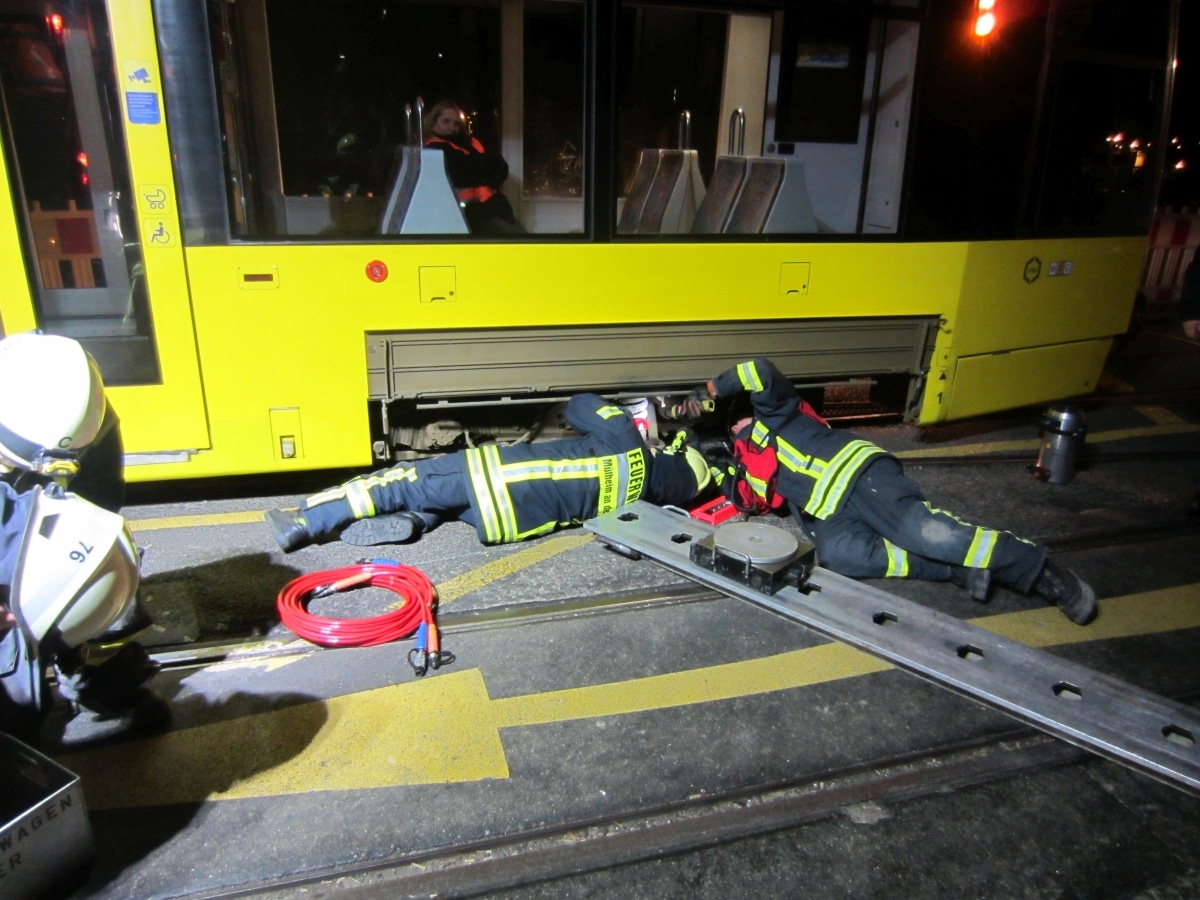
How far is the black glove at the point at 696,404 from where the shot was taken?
446cm

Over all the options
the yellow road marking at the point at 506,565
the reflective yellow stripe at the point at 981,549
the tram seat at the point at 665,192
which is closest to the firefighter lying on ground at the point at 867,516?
the reflective yellow stripe at the point at 981,549

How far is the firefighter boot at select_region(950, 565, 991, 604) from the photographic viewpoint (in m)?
3.64

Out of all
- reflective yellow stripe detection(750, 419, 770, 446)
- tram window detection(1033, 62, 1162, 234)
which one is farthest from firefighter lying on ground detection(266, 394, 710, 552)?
tram window detection(1033, 62, 1162, 234)

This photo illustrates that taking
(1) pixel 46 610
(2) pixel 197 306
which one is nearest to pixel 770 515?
(2) pixel 197 306

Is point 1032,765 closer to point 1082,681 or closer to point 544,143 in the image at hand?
point 1082,681

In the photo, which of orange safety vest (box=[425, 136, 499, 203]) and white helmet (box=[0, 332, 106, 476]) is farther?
orange safety vest (box=[425, 136, 499, 203])

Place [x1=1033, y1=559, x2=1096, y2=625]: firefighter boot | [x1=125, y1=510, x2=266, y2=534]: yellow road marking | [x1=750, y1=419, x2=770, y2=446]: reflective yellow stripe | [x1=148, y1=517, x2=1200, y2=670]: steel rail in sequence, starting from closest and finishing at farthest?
[x1=148, y1=517, x2=1200, y2=670]: steel rail → [x1=1033, y1=559, x2=1096, y2=625]: firefighter boot → [x1=125, y1=510, x2=266, y2=534]: yellow road marking → [x1=750, y1=419, x2=770, y2=446]: reflective yellow stripe

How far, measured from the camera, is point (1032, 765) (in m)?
2.69

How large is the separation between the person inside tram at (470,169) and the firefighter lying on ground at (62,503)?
2.45m

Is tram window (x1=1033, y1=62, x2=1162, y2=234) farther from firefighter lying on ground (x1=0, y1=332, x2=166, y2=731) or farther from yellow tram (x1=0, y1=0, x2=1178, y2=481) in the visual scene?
firefighter lying on ground (x1=0, y1=332, x2=166, y2=731)

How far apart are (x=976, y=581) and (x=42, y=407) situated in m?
3.54

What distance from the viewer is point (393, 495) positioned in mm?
4062

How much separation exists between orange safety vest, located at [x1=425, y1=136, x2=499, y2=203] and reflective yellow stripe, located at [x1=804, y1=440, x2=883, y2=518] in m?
2.43

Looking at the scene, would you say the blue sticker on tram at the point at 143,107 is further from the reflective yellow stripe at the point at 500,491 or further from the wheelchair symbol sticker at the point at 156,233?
the reflective yellow stripe at the point at 500,491
